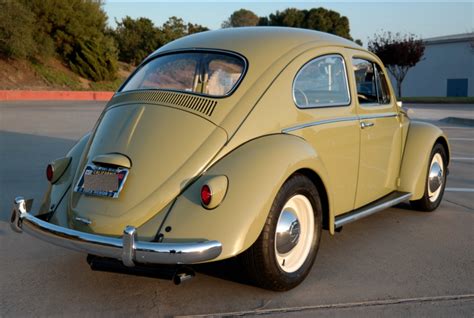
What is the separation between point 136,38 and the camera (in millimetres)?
52812

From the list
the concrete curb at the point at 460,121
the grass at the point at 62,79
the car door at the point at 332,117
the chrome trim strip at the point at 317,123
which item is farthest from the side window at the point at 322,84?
the grass at the point at 62,79

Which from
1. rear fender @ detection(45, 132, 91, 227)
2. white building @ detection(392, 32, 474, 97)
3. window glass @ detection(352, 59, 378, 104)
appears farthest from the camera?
white building @ detection(392, 32, 474, 97)

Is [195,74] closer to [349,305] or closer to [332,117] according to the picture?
[332,117]

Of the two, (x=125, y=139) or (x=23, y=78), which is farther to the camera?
(x=23, y=78)

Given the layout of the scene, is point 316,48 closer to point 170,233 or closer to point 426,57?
point 170,233

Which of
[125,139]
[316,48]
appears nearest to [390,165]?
[316,48]

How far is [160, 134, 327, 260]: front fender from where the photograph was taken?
3.15m

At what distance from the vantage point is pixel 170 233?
125 inches

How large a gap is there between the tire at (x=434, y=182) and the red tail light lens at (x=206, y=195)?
312 centimetres

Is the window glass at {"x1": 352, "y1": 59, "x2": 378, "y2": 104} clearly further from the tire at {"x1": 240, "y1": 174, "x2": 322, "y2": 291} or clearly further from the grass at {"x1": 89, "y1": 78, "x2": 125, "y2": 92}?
the grass at {"x1": 89, "y1": 78, "x2": 125, "y2": 92}

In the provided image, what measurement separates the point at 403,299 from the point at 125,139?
2160mm

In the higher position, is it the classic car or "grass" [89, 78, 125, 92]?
the classic car

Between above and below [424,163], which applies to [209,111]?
above

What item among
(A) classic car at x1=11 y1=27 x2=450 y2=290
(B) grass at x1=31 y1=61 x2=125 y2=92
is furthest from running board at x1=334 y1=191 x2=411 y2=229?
(B) grass at x1=31 y1=61 x2=125 y2=92
